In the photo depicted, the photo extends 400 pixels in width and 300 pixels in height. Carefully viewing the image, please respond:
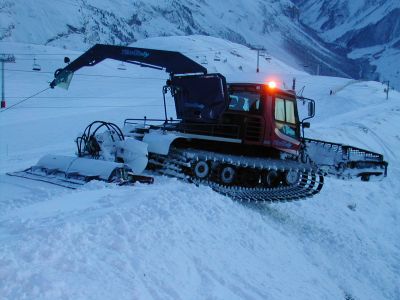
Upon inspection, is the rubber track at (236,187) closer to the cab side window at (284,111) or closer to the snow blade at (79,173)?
the snow blade at (79,173)

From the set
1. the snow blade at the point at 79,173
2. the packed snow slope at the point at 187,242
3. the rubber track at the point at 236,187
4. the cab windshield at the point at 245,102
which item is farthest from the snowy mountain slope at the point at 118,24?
the rubber track at the point at 236,187

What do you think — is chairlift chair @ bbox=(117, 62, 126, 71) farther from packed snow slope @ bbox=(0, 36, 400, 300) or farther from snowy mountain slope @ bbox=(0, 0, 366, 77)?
snowy mountain slope @ bbox=(0, 0, 366, 77)

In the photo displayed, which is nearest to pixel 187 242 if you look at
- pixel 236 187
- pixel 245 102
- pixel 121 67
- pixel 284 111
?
pixel 236 187

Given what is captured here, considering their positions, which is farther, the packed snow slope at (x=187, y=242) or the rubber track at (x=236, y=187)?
the rubber track at (x=236, y=187)

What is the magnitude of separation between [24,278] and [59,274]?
0.99 feet

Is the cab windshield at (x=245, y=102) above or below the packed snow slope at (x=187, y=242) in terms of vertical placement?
above

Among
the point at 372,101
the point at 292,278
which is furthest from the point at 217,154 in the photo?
the point at 372,101

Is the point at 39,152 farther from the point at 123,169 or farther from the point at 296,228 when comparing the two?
the point at 296,228

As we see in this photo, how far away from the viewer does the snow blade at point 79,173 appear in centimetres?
808

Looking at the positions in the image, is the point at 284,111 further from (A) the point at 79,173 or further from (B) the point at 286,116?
(A) the point at 79,173

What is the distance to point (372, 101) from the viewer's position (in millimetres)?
44031

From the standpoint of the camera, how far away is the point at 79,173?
8.36m

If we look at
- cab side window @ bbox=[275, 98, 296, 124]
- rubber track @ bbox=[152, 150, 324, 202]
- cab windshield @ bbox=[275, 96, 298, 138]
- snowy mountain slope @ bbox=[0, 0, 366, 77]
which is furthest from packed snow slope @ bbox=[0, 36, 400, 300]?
snowy mountain slope @ bbox=[0, 0, 366, 77]

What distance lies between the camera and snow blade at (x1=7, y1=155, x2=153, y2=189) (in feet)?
26.5
